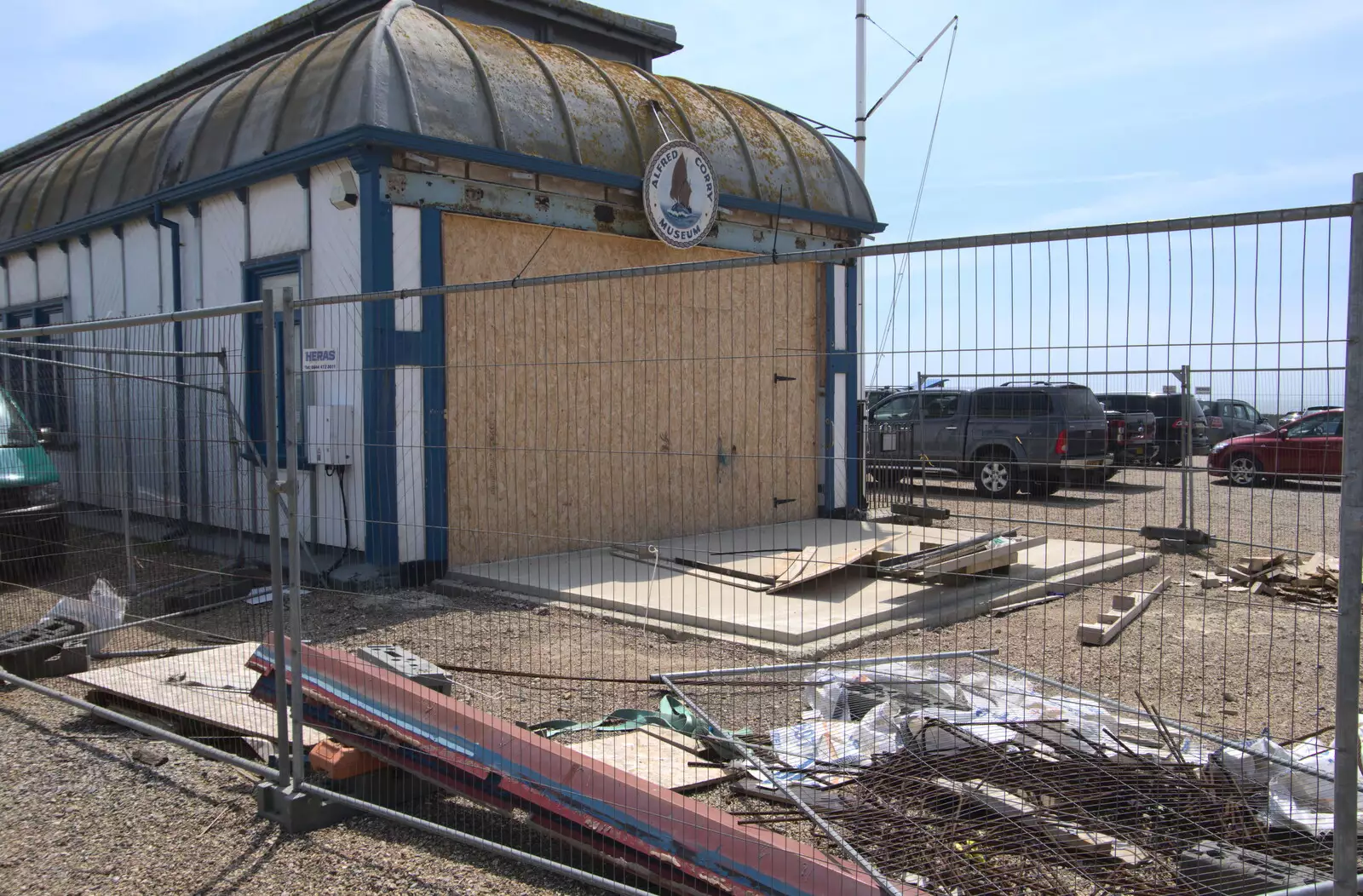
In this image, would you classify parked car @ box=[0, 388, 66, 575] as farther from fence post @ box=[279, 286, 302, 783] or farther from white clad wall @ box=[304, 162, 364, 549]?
fence post @ box=[279, 286, 302, 783]

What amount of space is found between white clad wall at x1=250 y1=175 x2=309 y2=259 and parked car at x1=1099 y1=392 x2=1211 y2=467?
305 inches

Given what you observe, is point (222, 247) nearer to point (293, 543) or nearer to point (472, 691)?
point (472, 691)

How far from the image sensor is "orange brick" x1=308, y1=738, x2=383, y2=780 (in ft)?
13.5

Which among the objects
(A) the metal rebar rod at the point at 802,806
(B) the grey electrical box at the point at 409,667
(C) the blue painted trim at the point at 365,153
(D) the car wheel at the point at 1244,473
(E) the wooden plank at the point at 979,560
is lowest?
(A) the metal rebar rod at the point at 802,806

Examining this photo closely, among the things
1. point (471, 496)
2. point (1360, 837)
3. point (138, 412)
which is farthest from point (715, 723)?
point (138, 412)

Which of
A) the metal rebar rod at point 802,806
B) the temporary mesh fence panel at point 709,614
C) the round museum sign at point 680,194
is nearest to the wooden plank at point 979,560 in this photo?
the temporary mesh fence panel at point 709,614

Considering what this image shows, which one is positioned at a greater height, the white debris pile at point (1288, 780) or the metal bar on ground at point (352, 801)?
the white debris pile at point (1288, 780)

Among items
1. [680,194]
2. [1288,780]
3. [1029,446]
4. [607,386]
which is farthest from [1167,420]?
[680,194]

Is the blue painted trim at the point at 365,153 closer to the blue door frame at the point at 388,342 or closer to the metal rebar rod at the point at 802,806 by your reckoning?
the blue door frame at the point at 388,342

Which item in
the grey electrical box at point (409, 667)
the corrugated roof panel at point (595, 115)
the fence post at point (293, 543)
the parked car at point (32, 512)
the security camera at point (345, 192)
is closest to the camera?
the fence post at point (293, 543)

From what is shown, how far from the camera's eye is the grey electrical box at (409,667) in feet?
15.7

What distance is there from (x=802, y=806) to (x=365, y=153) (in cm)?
686

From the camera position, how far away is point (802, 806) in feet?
12.2

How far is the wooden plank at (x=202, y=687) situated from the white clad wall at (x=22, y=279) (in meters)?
11.2
